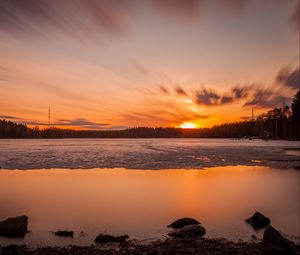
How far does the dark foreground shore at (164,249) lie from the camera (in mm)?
9312

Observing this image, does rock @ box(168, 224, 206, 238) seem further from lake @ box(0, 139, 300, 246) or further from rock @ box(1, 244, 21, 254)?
rock @ box(1, 244, 21, 254)

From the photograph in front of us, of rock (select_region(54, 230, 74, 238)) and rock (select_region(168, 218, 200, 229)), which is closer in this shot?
rock (select_region(54, 230, 74, 238))

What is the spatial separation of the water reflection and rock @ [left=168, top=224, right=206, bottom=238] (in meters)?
0.52

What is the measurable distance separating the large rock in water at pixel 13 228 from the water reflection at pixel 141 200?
36 cm

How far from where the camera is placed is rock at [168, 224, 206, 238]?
11.6 metres

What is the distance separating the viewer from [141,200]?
61.2 feet

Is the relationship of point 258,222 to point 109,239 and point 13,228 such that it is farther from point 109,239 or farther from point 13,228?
point 13,228

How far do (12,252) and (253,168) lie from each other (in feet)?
96.1

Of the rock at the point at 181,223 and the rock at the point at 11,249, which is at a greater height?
the rock at the point at 11,249

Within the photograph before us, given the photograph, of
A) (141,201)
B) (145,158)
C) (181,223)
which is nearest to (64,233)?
(181,223)

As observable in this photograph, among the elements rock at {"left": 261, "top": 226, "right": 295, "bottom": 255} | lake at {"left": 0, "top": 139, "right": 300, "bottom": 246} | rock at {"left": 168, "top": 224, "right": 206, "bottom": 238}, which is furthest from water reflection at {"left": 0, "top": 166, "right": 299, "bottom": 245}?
rock at {"left": 261, "top": 226, "right": 295, "bottom": 255}

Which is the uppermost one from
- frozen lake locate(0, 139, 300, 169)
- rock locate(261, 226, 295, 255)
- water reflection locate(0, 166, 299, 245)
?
frozen lake locate(0, 139, 300, 169)

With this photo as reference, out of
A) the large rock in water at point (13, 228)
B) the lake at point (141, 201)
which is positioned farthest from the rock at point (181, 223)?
the large rock in water at point (13, 228)

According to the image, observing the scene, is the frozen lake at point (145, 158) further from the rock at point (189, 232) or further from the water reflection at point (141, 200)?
the rock at point (189, 232)
